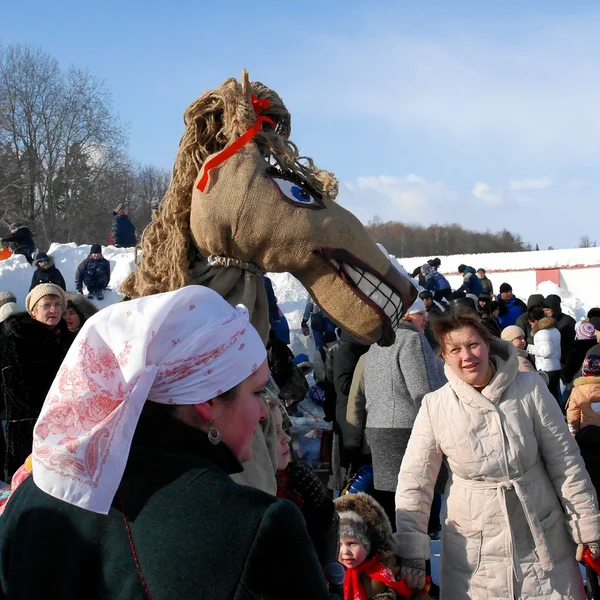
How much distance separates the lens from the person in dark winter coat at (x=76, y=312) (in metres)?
5.98

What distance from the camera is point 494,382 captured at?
10.9ft

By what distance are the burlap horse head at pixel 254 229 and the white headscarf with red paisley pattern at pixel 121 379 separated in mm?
837

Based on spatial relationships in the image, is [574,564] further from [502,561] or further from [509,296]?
[509,296]

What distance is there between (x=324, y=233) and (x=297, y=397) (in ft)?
5.83

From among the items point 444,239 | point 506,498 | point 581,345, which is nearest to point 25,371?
point 506,498

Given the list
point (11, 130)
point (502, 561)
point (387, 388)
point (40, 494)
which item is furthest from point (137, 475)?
point (11, 130)

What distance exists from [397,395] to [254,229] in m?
2.74

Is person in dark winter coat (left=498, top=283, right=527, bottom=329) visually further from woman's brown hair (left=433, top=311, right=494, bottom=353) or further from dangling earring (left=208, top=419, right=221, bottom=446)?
dangling earring (left=208, top=419, right=221, bottom=446)

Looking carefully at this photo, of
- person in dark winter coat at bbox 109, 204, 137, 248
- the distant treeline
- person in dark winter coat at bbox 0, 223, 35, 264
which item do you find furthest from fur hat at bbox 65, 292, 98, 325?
the distant treeline

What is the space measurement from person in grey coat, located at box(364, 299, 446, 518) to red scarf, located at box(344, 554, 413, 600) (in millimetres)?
1243

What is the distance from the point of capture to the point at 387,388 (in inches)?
191

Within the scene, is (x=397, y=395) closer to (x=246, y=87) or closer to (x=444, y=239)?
(x=246, y=87)

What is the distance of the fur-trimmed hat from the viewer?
11.7 ft

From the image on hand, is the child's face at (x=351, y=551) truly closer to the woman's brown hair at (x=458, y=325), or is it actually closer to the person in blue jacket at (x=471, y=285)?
the woman's brown hair at (x=458, y=325)
